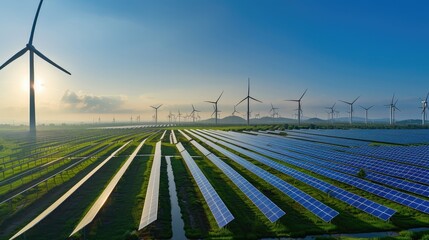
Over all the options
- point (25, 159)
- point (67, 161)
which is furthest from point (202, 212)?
point (25, 159)

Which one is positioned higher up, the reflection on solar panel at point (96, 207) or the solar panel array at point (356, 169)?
the solar panel array at point (356, 169)

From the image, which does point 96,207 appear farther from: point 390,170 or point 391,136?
point 391,136

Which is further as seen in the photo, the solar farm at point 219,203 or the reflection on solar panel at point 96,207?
the solar farm at point 219,203

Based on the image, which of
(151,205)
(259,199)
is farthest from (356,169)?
(151,205)

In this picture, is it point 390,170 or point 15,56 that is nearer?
point 390,170

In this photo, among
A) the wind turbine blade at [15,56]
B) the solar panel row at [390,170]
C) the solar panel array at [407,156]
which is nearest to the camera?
the solar panel row at [390,170]

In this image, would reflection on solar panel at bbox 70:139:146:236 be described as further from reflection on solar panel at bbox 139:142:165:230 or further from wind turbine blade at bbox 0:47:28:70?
wind turbine blade at bbox 0:47:28:70

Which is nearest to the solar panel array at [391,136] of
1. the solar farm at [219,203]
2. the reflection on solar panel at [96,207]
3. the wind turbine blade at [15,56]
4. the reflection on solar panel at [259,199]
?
the solar farm at [219,203]

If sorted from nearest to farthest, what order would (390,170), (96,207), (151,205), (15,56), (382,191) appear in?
(96,207)
(151,205)
(382,191)
(390,170)
(15,56)

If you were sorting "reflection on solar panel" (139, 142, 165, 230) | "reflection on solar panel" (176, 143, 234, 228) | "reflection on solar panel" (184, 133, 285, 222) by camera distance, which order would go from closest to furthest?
"reflection on solar panel" (139, 142, 165, 230) < "reflection on solar panel" (176, 143, 234, 228) < "reflection on solar panel" (184, 133, 285, 222)

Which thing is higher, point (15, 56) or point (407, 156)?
point (15, 56)

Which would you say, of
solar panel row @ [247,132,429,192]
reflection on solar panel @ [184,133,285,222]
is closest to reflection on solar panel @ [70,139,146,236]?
reflection on solar panel @ [184,133,285,222]

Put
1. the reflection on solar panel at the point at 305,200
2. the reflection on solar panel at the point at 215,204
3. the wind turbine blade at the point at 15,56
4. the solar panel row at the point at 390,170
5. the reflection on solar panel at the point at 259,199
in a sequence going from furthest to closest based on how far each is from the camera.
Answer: the wind turbine blade at the point at 15,56
the solar panel row at the point at 390,170
the reflection on solar panel at the point at 305,200
the reflection on solar panel at the point at 259,199
the reflection on solar panel at the point at 215,204

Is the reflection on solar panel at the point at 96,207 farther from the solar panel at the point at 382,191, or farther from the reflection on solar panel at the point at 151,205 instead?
the solar panel at the point at 382,191
